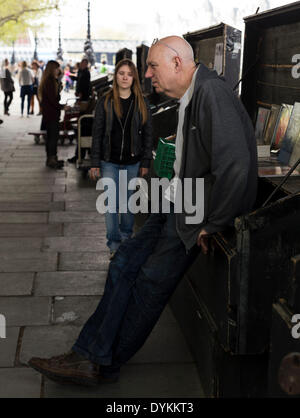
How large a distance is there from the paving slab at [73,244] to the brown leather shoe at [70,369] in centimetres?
271

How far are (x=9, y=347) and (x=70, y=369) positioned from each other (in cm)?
73

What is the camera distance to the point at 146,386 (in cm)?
353

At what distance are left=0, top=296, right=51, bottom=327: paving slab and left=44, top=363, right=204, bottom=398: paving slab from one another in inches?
35.7

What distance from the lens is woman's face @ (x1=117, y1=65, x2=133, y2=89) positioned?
5.39 metres

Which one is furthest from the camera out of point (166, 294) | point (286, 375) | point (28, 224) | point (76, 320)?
point (28, 224)

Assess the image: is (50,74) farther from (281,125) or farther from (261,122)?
(281,125)

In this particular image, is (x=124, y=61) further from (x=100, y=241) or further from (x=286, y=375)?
(x=286, y=375)

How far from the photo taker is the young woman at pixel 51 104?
1052 centimetres

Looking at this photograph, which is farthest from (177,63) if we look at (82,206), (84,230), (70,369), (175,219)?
(82,206)

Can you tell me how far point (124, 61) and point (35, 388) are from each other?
3.10m

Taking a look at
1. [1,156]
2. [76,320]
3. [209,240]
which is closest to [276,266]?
[209,240]

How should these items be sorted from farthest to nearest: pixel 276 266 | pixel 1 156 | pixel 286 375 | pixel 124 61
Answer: pixel 1 156
pixel 124 61
pixel 276 266
pixel 286 375

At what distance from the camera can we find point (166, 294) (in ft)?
10.9

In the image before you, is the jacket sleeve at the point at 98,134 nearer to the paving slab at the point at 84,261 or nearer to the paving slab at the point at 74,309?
the paving slab at the point at 84,261
